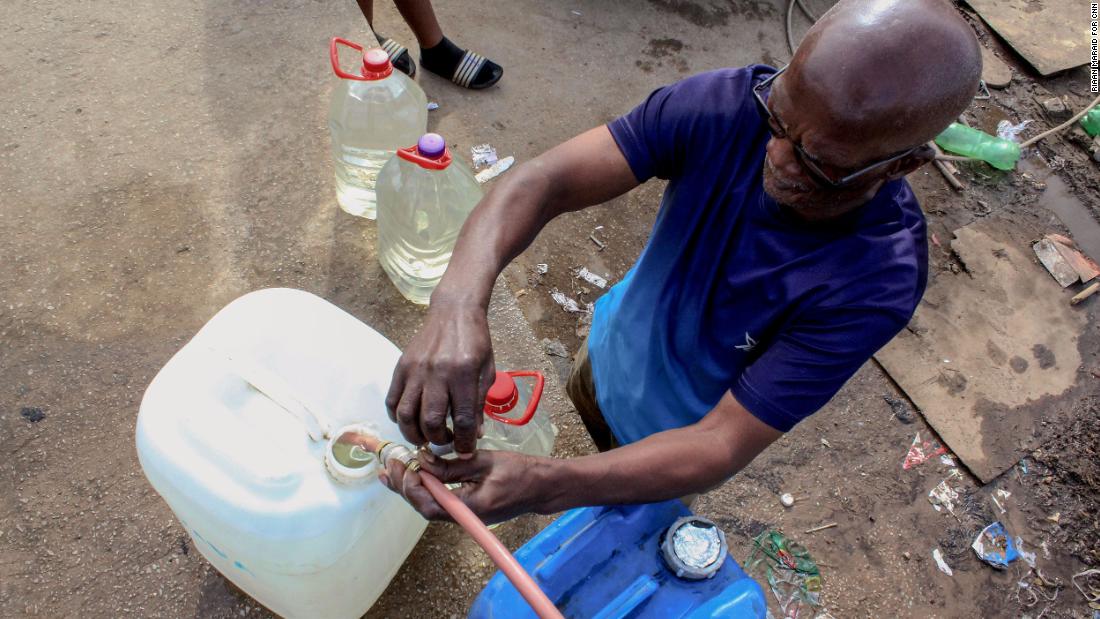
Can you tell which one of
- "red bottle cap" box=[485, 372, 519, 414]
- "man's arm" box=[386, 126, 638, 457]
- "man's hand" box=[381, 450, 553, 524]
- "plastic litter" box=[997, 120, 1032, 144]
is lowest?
"red bottle cap" box=[485, 372, 519, 414]

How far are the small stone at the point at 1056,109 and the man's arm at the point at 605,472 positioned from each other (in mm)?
4460

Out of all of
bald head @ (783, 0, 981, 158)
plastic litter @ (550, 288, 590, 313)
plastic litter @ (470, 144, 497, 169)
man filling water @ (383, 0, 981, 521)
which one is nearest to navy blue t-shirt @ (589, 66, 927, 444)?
man filling water @ (383, 0, 981, 521)

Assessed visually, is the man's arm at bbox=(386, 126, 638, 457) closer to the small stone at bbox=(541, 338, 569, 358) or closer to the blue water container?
the blue water container

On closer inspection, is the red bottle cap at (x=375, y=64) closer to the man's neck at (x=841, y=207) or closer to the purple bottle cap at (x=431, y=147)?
the purple bottle cap at (x=431, y=147)

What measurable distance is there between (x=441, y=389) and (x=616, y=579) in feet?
2.17

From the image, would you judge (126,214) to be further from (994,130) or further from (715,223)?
(994,130)

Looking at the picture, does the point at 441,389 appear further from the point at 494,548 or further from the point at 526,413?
the point at 526,413

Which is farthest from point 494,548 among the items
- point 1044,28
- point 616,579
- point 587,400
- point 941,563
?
point 1044,28

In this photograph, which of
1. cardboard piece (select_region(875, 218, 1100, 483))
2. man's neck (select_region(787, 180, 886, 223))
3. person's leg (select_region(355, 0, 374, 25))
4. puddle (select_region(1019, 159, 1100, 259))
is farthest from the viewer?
puddle (select_region(1019, 159, 1100, 259))

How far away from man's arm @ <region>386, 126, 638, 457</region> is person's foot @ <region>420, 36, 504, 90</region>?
2.20m

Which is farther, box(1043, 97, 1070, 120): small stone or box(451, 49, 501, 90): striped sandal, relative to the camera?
box(1043, 97, 1070, 120): small stone

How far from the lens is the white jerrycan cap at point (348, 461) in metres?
1.46

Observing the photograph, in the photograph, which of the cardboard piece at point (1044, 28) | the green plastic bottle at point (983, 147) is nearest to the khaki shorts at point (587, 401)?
the green plastic bottle at point (983, 147)

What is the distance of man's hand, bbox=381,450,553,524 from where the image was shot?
4.00ft
